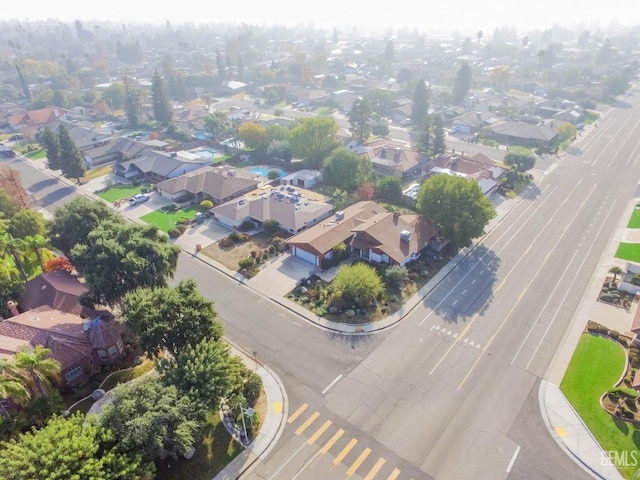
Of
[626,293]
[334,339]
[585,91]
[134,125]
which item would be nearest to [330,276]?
[334,339]

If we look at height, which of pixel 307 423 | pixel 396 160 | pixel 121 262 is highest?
pixel 121 262

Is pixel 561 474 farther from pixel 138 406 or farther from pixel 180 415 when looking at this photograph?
pixel 138 406

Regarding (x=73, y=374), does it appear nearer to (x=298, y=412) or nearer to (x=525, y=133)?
(x=298, y=412)

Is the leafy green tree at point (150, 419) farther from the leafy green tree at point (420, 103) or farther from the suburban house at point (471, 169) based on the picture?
the leafy green tree at point (420, 103)

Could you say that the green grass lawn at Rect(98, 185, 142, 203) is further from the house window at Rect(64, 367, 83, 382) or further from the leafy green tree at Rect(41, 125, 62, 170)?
the house window at Rect(64, 367, 83, 382)

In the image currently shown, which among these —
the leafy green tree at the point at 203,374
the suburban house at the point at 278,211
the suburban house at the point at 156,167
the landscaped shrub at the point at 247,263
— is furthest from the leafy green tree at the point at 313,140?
the leafy green tree at the point at 203,374

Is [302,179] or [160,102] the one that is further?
[160,102]

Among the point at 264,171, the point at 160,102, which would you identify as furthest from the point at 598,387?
the point at 160,102
